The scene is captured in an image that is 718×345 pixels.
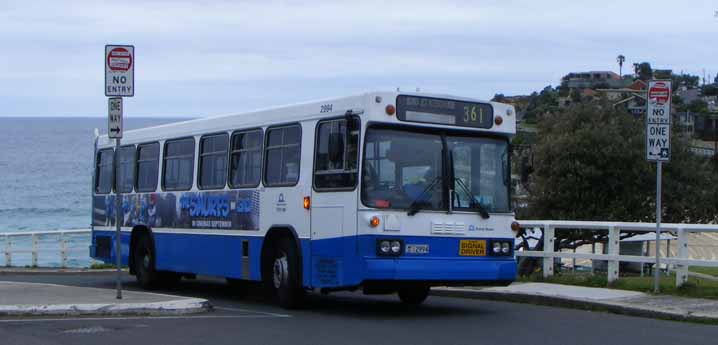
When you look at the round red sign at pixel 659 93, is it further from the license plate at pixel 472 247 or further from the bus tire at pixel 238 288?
the bus tire at pixel 238 288

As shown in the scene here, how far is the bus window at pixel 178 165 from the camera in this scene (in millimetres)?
18812

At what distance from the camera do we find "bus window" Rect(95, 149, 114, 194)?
22219mm

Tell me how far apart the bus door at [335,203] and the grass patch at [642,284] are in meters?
4.99

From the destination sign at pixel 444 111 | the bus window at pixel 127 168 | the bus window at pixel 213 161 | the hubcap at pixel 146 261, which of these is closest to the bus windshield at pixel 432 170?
the destination sign at pixel 444 111

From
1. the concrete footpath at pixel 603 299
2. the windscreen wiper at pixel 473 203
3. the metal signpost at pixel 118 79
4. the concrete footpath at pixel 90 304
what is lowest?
the concrete footpath at pixel 90 304

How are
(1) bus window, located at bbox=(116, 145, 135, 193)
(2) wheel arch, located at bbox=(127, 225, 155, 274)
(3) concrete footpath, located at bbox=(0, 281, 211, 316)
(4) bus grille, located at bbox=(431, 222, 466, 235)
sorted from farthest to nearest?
(1) bus window, located at bbox=(116, 145, 135, 193), (2) wheel arch, located at bbox=(127, 225, 155, 274), (4) bus grille, located at bbox=(431, 222, 466, 235), (3) concrete footpath, located at bbox=(0, 281, 211, 316)

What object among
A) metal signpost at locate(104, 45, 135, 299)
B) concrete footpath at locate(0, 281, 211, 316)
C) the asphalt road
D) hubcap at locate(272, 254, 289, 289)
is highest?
metal signpost at locate(104, 45, 135, 299)

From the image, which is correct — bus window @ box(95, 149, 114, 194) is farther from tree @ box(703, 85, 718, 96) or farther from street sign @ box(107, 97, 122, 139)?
tree @ box(703, 85, 718, 96)

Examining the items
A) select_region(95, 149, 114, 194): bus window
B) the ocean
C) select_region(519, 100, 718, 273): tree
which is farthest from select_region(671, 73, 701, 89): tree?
select_region(95, 149, 114, 194): bus window

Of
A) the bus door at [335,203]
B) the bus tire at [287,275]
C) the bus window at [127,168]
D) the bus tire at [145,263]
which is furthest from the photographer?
the bus window at [127,168]

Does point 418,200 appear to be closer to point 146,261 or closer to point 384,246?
point 384,246

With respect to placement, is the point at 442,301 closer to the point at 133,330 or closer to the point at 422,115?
the point at 422,115

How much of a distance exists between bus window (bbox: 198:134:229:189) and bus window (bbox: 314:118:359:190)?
9.94ft

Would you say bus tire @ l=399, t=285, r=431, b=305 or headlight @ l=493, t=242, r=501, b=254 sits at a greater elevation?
headlight @ l=493, t=242, r=501, b=254
